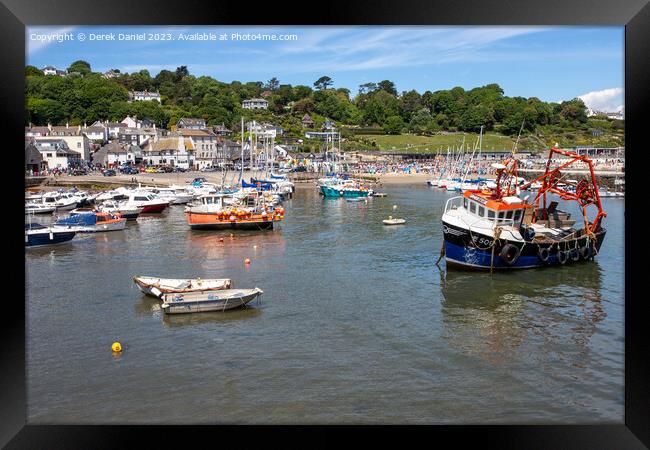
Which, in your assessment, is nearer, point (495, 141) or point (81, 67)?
point (81, 67)

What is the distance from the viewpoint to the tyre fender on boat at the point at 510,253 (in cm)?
1688

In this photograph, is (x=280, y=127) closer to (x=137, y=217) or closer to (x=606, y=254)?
(x=137, y=217)

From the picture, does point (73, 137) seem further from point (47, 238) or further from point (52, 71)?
point (47, 238)

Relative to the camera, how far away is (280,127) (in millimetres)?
64188

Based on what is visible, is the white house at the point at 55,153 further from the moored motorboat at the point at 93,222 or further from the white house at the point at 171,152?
the moored motorboat at the point at 93,222

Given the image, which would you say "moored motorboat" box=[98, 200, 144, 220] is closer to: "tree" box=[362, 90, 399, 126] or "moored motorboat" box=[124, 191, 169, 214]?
"moored motorboat" box=[124, 191, 169, 214]

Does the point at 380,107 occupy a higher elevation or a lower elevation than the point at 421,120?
higher

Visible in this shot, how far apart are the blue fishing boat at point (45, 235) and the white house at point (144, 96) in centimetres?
2178

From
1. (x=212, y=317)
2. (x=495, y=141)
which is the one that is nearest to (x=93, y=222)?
(x=212, y=317)

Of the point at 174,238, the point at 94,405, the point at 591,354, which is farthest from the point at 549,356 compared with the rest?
the point at 174,238

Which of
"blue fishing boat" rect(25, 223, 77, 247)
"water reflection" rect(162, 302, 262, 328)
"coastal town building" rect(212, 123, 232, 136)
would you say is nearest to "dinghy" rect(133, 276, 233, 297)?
"water reflection" rect(162, 302, 262, 328)

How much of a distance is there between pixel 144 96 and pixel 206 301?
35818 mm

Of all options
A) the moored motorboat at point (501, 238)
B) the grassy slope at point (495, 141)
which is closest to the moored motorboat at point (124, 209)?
the moored motorboat at point (501, 238)
